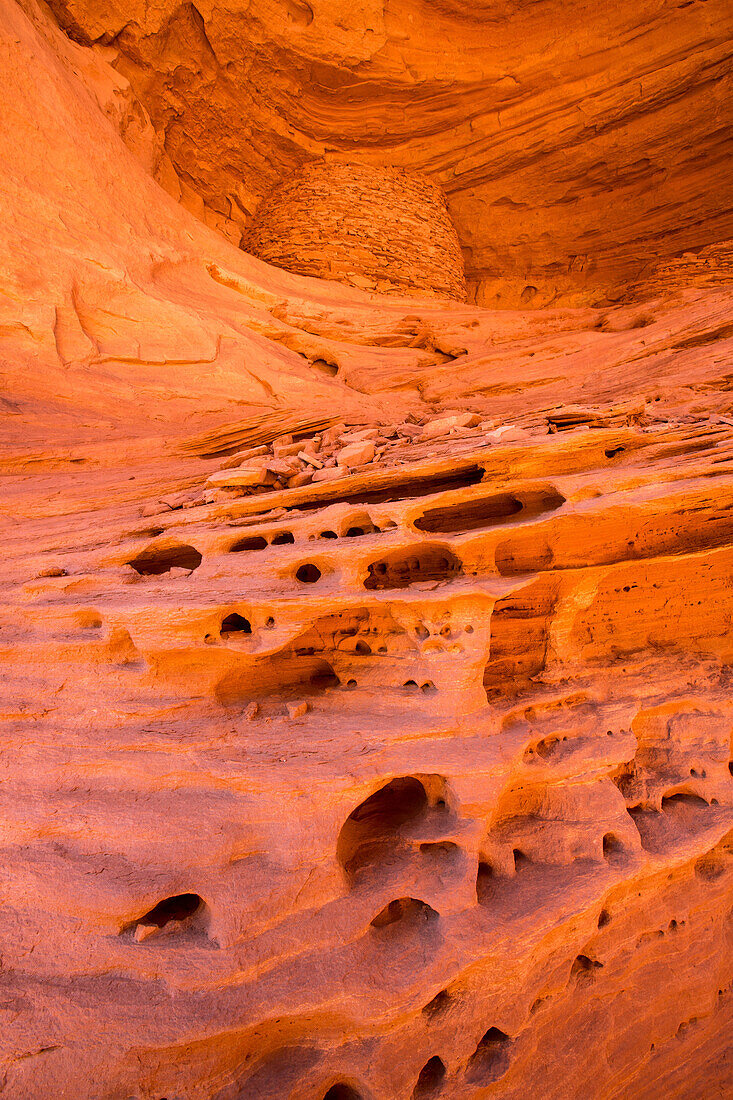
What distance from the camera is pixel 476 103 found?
10.7m

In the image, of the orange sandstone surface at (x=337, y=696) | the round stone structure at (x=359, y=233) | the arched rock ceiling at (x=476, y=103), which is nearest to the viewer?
→ the orange sandstone surface at (x=337, y=696)

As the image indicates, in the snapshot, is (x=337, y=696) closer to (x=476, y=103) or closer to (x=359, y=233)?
(x=359, y=233)

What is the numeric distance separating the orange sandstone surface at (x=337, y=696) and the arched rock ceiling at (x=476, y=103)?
12.5ft

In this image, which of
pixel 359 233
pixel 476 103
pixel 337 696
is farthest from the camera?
pixel 476 103

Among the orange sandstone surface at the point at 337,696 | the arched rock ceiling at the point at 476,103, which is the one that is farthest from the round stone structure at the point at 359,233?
the orange sandstone surface at the point at 337,696

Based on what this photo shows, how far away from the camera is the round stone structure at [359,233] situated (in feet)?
30.9

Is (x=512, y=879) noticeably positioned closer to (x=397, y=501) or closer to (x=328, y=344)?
(x=397, y=501)

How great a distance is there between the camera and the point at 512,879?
282cm

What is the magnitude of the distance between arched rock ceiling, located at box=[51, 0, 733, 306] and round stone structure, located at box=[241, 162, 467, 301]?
78cm

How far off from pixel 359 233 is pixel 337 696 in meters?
9.42

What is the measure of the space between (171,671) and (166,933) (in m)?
1.28

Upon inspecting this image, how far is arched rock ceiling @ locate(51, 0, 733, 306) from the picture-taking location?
28.7 ft

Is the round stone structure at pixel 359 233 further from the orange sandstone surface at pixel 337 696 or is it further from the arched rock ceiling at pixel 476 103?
the orange sandstone surface at pixel 337 696

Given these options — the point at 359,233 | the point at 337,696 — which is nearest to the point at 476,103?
the point at 359,233
